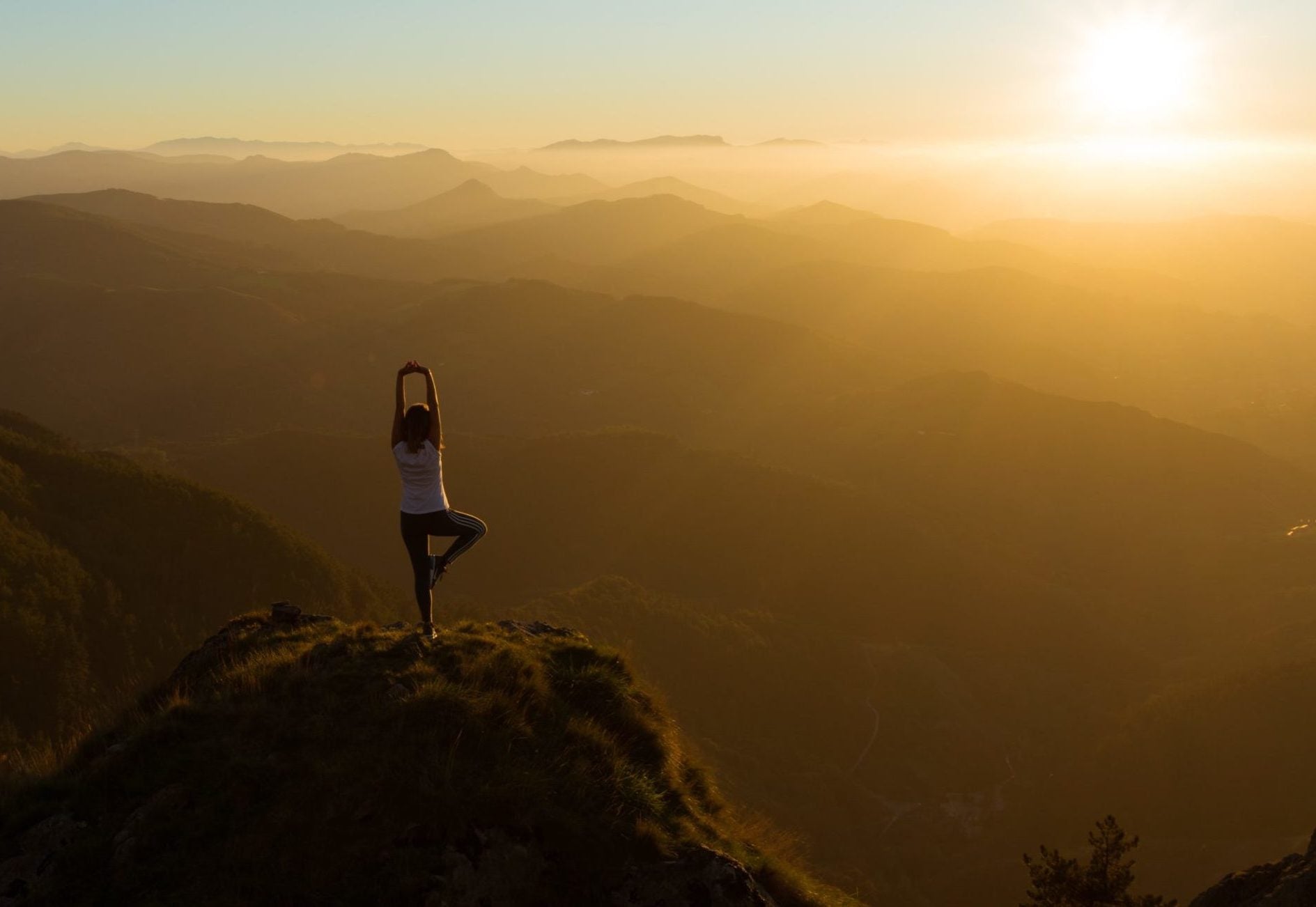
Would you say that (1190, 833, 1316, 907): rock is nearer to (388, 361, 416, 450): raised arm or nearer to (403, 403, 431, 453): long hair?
(403, 403, 431, 453): long hair

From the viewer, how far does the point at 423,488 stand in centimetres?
958

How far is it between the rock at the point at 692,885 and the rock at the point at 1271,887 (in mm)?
5364

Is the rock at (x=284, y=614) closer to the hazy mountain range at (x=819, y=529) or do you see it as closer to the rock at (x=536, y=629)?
the rock at (x=536, y=629)

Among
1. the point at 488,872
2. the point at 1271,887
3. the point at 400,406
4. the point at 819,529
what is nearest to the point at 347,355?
the point at 819,529

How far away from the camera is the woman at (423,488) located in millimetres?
9422

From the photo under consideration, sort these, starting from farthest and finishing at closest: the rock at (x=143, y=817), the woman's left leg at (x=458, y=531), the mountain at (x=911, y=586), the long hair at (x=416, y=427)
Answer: the mountain at (x=911, y=586) → the woman's left leg at (x=458, y=531) → the long hair at (x=416, y=427) → the rock at (x=143, y=817)

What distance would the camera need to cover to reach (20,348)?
124 meters

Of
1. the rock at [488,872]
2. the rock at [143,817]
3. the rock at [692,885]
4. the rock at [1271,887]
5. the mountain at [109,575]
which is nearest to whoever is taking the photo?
the rock at [488,872]

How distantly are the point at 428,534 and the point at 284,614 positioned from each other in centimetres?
368

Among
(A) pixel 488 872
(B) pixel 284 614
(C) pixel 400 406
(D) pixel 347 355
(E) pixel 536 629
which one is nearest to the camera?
(A) pixel 488 872

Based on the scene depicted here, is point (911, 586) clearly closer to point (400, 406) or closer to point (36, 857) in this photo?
point (400, 406)

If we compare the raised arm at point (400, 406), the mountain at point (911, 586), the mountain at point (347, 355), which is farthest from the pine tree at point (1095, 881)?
the mountain at point (347, 355)

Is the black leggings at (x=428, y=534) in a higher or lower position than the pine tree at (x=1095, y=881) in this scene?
higher

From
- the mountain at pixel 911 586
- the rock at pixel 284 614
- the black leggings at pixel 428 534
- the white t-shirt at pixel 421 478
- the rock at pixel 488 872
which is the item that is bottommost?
the mountain at pixel 911 586
